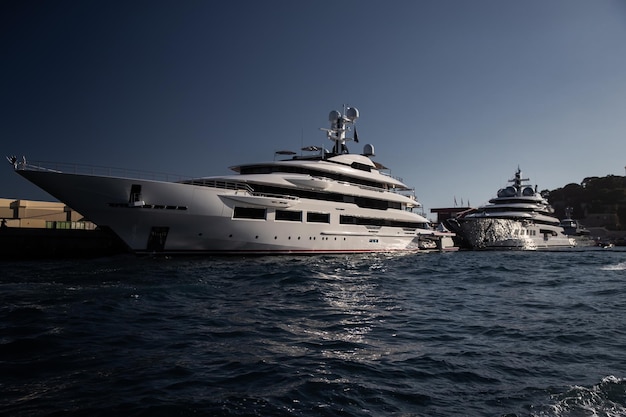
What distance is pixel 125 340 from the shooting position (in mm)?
6371

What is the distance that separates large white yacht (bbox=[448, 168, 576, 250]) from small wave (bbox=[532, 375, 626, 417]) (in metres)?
55.7

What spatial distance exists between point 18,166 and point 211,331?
2003 cm

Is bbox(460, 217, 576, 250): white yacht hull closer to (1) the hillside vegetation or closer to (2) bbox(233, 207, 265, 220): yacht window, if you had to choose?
(2) bbox(233, 207, 265, 220): yacht window

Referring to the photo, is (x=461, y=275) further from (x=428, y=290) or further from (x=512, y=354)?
(x=512, y=354)

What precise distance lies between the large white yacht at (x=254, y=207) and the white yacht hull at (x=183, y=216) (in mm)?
56

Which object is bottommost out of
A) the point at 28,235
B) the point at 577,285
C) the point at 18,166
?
the point at 577,285

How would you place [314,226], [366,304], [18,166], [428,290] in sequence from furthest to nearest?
[314,226] → [18,166] → [428,290] → [366,304]

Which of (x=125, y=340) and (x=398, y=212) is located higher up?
(x=398, y=212)

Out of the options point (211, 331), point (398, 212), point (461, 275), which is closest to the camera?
point (211, 331)

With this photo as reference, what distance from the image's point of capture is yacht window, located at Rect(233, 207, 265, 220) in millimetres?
25930

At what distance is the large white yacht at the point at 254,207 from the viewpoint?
2241 cm

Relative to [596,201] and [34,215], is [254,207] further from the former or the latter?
[596,201]

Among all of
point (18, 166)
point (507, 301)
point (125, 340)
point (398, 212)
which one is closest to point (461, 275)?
point (507, 301)

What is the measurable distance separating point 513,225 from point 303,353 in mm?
62849
